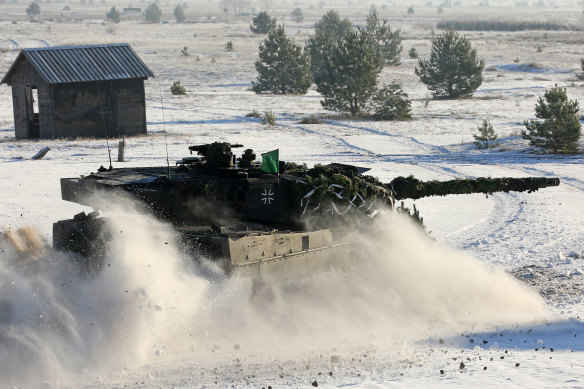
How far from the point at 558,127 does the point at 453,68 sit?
692 inches

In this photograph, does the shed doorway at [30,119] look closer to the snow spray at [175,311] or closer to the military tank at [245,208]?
the military tank at [245,208]

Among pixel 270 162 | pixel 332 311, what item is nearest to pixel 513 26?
pixel 332 311

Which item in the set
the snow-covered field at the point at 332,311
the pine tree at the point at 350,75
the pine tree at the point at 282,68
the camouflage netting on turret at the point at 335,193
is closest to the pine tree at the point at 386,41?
the pine tree at the point at 282,68

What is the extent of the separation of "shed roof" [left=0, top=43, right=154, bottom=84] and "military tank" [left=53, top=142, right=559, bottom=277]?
19.7 meters

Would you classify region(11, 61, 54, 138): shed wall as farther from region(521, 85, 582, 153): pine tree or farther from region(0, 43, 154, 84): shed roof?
region(521, 85, 582, 153): pine tree

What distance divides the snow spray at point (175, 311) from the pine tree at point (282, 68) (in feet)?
129

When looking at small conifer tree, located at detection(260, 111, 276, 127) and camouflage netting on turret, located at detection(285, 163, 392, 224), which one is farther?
small conifer tree, located at detection(260, 111, 276, 127)

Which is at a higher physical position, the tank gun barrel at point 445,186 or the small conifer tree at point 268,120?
the tank gun barrel at point 445,186

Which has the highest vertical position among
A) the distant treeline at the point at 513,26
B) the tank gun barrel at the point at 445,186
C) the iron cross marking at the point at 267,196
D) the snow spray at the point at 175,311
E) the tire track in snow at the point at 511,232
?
the distant treeline at the point at 513,26

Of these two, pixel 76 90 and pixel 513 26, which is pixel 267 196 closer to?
pixel 76 90

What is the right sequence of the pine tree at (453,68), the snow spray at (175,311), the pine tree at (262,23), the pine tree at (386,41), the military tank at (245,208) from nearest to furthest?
the snow spray at (175,311) < the military tank at (245,208) < the pine tree at (453,68) < the pine tree at (386,41) < the pine tree at (262,23)

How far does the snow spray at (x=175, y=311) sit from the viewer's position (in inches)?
427

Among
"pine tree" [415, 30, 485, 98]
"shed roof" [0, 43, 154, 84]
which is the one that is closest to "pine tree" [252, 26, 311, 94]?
"pine tree" [415, 30, 485, 98]

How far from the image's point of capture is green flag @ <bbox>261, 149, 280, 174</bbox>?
12648 millimetres
